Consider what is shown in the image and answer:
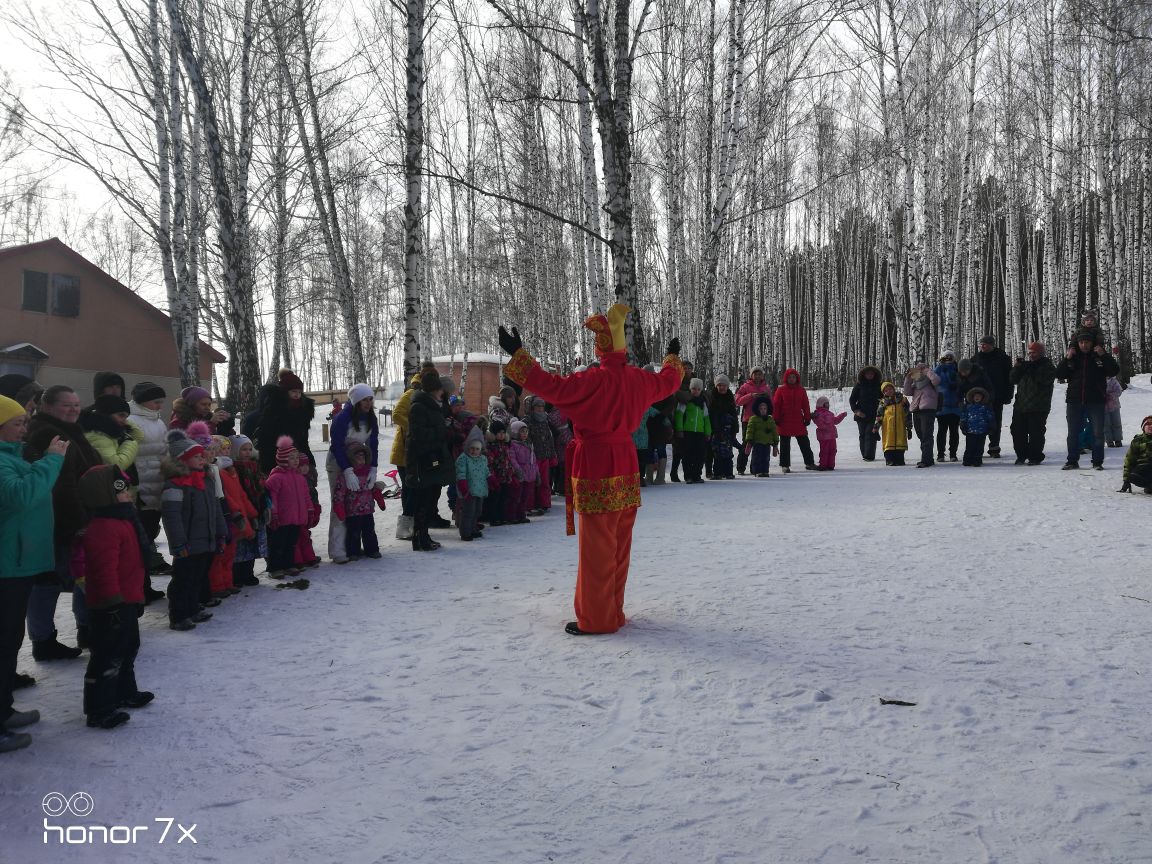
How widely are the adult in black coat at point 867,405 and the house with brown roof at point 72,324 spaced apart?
58.0 feet

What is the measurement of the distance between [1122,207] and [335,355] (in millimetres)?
47838

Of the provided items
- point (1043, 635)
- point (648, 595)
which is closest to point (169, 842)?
point (648, 595)

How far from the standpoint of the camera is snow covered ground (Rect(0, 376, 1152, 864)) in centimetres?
254

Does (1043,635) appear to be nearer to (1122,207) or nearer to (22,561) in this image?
(22,561)

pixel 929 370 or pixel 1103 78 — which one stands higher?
pixel 1103 78

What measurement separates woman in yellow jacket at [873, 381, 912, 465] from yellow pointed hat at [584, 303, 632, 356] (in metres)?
9.47

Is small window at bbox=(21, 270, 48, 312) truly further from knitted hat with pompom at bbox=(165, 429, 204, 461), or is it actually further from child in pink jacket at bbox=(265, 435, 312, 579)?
knitted hat with pompom at bbox=(165, 429, 204, 461)

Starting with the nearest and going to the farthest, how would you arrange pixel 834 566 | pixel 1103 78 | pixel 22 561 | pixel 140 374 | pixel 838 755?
pixel 838 755, pixel 22 561, pixel 834 566, pixel 1103 78, pixel 140 374

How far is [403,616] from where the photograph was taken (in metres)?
5.14

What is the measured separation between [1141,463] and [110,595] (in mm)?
9828

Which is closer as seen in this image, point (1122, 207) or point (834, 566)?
point (834, 566)

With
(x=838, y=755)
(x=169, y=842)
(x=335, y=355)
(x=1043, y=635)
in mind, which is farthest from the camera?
(x=335, y=355)

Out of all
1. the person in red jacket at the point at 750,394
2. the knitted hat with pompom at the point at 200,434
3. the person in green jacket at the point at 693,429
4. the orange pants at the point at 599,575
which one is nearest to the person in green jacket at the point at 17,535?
the knitted hat with pompom at the point at 200,434

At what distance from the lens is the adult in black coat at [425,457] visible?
292 inches
